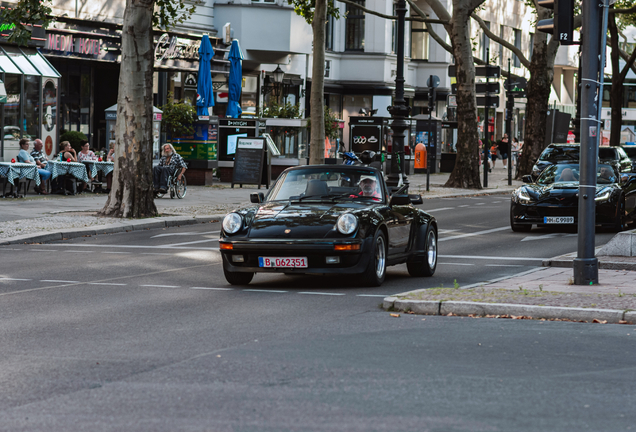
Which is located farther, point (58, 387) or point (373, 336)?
point (373, 336)

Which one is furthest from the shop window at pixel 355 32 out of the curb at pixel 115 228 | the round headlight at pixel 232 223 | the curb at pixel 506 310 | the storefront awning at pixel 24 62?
the curb at pixel 506 310


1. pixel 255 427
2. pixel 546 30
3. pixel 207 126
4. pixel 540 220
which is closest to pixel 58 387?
pixel 255 427

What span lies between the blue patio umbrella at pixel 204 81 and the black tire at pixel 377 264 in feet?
75.9

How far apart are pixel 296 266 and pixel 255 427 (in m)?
5.82

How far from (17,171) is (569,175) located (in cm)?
1203

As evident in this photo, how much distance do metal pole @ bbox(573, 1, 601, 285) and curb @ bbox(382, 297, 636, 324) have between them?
82.6 inches

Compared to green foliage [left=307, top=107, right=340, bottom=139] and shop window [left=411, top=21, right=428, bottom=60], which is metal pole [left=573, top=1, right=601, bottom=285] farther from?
shop window [left=411, top=21, right=428, bottom=60]

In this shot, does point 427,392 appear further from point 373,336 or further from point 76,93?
point 76,93

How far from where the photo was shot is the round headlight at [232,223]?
11.6m

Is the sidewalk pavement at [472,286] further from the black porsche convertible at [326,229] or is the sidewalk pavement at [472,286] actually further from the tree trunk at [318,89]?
the tree trunk at [318,89]

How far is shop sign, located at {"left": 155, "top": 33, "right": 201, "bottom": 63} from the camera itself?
36647 millimetres

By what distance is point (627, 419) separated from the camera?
586 cm

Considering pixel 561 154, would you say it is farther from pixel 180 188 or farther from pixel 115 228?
pixel 115 228

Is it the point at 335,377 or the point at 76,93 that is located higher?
the point at 76,93
